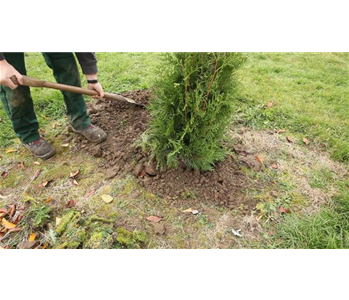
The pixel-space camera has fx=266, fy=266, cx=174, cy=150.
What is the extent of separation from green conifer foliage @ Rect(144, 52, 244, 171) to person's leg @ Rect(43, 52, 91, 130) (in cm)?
114

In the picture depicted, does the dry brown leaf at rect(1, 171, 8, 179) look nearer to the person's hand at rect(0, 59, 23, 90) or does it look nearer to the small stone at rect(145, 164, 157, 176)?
the person's hand at rect(0, 59, 23, 90)

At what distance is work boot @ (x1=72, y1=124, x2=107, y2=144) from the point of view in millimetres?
3625

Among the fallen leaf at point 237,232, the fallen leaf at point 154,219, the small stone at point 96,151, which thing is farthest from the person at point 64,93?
the fallen leaf at point 237,232

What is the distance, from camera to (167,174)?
10.5ft

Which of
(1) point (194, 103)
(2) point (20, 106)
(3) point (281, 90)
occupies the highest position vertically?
(3) point (281, 90)

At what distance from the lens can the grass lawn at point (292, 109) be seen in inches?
113

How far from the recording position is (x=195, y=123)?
2.62m

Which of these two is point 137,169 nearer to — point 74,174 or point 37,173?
point 74,174

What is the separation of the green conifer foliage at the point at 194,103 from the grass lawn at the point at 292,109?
32cm

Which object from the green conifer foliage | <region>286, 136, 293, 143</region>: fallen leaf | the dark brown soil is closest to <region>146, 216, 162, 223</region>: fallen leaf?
the dark brown soil

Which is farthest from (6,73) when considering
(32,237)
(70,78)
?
(32,237)

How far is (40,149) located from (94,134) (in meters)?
0.72
